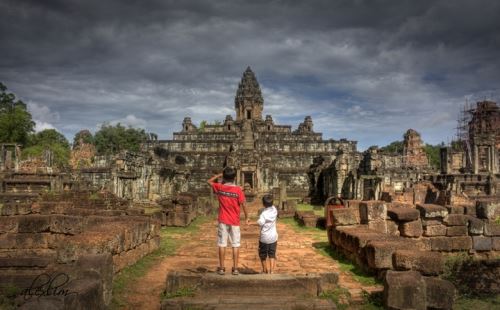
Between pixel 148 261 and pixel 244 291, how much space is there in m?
3.77

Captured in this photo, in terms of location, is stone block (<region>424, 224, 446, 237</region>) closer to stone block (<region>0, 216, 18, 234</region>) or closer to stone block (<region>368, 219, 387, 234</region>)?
stone block (<region>368, 219, 387, 234</region>)

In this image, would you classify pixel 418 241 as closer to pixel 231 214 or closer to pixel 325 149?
pixel 231 214

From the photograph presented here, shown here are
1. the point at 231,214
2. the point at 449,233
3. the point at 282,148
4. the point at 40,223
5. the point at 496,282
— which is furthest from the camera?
the point at 282,148

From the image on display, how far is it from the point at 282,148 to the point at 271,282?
126 feet

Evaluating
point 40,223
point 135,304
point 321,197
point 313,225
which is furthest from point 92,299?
point 321,197

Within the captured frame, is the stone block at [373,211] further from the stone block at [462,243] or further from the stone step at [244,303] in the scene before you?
the stone step at [244,303]

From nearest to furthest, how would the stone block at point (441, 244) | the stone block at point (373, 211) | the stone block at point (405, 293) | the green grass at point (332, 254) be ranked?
the stone block at point (405, 293), the green grass at point (332, 254), the stone block at point (441, 244), the stone block at point (373, 211)

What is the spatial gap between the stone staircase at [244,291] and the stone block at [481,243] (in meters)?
5.06

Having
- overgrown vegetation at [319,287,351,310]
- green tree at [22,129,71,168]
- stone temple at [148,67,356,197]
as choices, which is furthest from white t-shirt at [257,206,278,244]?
green tree at [22,129,71,168]

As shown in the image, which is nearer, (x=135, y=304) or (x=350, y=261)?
(x=135, y=304)

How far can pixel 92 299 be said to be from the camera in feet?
15.1

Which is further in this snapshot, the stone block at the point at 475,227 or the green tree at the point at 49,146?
the green tree at the point at 49,146

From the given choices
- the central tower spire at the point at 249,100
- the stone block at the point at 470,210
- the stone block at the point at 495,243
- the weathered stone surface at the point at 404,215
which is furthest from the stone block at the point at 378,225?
the central tower spire at the point at 249,100

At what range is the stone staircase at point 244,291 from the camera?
526 centimetres
